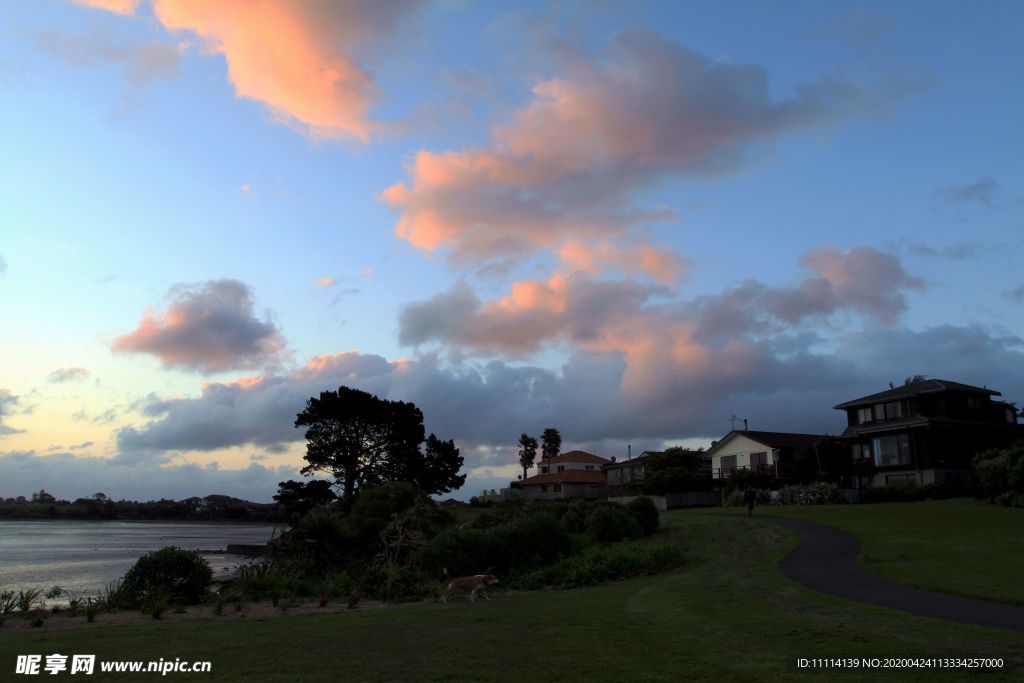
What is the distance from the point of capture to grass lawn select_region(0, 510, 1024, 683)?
9750 mm

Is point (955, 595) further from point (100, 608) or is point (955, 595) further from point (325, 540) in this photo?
point (325, 540)

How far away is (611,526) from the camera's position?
107ft

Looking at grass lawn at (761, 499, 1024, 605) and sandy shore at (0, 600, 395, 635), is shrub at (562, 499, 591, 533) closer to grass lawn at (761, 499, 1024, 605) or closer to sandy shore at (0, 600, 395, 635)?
grass lawn at (761, 499, 1024, 605)

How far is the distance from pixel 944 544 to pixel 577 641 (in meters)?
17.0

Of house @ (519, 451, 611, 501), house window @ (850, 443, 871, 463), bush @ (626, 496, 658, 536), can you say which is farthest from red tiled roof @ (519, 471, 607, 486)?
bush @ (626, 496, 658, 536)

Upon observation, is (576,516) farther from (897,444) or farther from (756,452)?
(756,452)

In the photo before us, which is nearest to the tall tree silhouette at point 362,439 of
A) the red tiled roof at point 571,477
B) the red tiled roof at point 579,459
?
the red tiled roof at point 571,477

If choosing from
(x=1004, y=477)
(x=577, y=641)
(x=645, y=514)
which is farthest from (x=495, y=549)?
(x=1004, y=477)

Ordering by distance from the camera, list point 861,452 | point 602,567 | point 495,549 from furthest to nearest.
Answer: point 861,452
point 495,549
point 602,567

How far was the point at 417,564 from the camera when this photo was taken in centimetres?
2748

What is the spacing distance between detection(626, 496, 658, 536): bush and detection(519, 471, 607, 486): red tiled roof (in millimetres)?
54570

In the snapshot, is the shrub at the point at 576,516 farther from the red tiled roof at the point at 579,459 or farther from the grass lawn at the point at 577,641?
the red tiled roof at the point at 579,459

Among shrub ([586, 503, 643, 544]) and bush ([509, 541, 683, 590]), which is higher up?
shrub ([586, 503, 643, 544])

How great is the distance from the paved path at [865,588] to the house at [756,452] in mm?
37465
